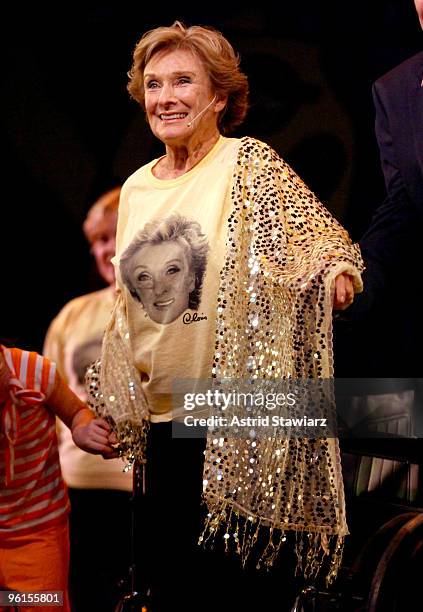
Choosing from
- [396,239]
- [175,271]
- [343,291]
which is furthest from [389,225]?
[175,271]

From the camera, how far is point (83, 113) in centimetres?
335

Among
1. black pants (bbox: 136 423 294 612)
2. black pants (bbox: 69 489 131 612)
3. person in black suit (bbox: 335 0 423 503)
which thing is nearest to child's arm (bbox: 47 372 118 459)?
black pants (bbox: 136 423 294 612)

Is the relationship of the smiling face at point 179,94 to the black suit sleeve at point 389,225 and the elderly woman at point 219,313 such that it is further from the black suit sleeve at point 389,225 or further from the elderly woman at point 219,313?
the black suit sleeve at point 389,225

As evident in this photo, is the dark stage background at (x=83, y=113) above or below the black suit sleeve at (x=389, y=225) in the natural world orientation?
above

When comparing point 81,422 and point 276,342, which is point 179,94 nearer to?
point 276,342

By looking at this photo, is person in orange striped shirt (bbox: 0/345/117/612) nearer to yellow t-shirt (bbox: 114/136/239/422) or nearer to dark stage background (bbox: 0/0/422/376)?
yellow t-shirt (bbox: 114/136/239/422)

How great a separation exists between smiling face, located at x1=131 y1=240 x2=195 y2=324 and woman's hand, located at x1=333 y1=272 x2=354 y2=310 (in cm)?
37

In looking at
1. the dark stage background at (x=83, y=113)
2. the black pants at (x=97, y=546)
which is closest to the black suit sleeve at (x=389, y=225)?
the dark stage background at (x=83, y=113)

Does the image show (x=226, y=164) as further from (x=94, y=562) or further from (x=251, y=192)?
(x=94, y=562)

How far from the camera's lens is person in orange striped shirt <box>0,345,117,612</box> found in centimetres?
251

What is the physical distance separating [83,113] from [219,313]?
1.31 meters

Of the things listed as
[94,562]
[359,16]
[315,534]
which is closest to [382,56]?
[359,16]

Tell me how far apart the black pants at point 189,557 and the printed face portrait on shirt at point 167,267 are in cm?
29

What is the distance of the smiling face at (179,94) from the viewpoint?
2.42 metres
